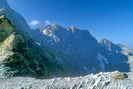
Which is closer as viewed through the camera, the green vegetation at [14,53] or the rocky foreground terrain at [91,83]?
the rocky foreground terrain at [91,83]

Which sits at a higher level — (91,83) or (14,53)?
(14,53)

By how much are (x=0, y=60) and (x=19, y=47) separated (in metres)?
10.7

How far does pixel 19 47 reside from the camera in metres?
49.7

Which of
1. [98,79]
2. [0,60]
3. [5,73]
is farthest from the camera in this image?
[0,60]

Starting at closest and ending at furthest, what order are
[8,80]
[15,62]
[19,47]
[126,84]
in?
[126,84] → [8,80] → [15,62] → [19,47]

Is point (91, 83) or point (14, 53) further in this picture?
point (14, 53)

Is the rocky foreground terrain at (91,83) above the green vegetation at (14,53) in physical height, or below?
below

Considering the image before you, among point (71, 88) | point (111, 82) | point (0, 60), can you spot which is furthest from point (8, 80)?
point (111, 82)

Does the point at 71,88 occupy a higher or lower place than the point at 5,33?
lower

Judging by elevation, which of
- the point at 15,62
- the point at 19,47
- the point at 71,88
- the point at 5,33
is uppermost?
the point at 5,33

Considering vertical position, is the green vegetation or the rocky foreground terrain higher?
the green vegetation

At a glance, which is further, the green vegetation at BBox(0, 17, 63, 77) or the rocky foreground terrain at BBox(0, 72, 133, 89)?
the green vegetation at BBox(0, 17, 63, 77)

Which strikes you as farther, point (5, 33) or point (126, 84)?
point (5, 33)

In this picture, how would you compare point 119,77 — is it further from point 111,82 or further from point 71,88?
point 71,88
